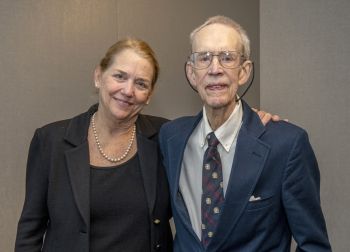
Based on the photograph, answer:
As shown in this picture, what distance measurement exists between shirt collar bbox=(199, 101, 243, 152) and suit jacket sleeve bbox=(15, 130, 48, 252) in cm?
68

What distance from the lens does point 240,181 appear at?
1391 mm

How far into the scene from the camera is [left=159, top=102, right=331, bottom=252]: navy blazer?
137 cm

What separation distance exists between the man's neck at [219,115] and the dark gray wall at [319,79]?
696 millimetres

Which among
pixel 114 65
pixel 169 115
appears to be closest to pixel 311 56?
pixel 169 115

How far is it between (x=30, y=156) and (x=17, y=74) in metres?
0.75

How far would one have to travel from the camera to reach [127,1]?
240 centimetres

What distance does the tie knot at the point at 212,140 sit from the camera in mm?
1499

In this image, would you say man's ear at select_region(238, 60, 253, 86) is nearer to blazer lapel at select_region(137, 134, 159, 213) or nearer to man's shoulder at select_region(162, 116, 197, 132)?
man's shoulder at select_region(162, 116, 197, 132)

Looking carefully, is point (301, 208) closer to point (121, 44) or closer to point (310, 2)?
point (121, 44)

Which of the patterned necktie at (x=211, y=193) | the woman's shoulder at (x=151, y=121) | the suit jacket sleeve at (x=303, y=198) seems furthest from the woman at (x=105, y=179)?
the suit jacket sleeve at (x=303, y=198)

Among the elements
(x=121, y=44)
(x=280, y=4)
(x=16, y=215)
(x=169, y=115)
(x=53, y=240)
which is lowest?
(x=16, y=215)

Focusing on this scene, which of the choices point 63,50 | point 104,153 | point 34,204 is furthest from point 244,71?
point 63,50

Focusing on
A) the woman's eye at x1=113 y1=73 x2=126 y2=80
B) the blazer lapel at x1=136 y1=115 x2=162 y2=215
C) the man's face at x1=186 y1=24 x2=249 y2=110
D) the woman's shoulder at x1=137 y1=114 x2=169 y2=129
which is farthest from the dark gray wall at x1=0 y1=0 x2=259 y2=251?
the man's face at x1=186 y1=24 x2=249 y2=110

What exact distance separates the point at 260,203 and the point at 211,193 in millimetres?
175
